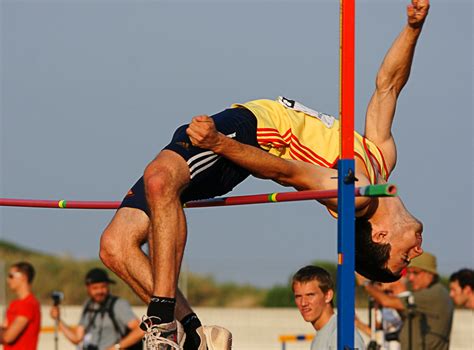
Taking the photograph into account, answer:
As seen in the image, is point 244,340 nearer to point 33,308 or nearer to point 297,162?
point 33,308

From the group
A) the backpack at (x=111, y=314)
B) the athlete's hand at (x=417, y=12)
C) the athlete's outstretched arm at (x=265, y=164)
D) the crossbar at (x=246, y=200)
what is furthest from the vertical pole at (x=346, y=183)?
the backpack at (x=111, y=314)

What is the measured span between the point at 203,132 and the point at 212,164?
0.99 feet

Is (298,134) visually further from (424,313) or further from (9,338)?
(9,338)

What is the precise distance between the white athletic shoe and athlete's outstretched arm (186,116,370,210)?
2.67 ft

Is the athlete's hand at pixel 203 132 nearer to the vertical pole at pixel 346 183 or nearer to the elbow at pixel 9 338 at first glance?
the vertical pole at pixel 346 183

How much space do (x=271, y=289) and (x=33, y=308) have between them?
1294 cm

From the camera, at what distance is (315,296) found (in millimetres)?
7863

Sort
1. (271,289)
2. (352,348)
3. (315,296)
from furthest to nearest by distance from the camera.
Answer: (271,289) < (315,296) < (352,348)

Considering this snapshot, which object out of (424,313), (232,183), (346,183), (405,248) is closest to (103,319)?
(424,313)

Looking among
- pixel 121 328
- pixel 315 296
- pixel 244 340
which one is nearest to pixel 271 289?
pixel 244 340

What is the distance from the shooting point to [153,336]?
5.64m

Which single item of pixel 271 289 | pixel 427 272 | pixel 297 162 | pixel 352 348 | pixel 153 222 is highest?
pixel 271 289

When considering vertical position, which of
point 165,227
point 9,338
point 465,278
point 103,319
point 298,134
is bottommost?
point 165,227

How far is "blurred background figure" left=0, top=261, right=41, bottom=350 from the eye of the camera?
11289 mm
